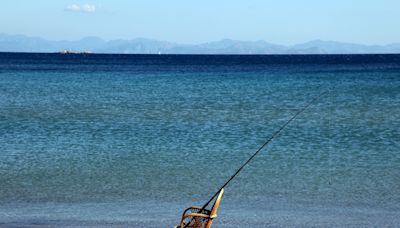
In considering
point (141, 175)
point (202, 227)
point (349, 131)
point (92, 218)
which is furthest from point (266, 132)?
point (202, 227)

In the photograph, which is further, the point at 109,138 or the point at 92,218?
the point at 109,138

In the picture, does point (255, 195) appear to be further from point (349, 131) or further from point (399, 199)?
point (349, 131)

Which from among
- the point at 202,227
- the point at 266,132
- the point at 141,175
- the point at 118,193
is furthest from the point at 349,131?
the point at 202,227

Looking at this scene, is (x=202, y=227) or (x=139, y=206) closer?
(x=202, y=227)

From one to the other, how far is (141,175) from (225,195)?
3143 mm

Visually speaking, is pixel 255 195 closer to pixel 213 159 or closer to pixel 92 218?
pixel 92 218

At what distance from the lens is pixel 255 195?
14.0m

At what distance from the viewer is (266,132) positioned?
83.0ft

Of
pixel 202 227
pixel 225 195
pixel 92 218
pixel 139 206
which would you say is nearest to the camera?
pixel 202 227

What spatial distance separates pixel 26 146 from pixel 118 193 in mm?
7657

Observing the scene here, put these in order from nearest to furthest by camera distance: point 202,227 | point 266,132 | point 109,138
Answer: point 202,227, point 109,138, point 266,132

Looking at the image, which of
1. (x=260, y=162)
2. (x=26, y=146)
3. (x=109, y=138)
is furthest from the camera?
(x=109, y=138)

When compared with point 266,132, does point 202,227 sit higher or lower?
higher

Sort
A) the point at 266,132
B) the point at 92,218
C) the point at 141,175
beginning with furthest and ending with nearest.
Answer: the point at 266,132, the point at 141,175, the point at 92,218
